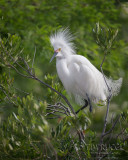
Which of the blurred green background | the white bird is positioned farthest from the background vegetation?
the blurred green background

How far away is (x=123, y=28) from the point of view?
374 centimetres

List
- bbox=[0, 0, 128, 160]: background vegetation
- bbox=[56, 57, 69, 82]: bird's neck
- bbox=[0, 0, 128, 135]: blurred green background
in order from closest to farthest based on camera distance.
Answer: bbox=[0, 0, 128, 160]: background vegetation, bbox=[56, 57, 69, 82]: bird's neck, bbox=[0, 0, 128, 135]: blurred green background

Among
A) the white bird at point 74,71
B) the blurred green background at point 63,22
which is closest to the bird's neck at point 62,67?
the white bird at point 74,71

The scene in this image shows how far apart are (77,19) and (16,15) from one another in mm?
917

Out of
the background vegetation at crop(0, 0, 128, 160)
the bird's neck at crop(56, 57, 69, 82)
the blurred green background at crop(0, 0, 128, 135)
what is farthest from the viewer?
the blurred green background at crop(0, 0, 128, 135)

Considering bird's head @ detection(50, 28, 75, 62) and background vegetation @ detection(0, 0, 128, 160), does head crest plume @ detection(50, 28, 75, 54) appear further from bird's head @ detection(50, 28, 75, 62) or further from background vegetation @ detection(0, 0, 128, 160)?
background vegetation @ detection(0, 0, 128, 160)

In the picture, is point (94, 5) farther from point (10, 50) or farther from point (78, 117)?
point (78, 117)

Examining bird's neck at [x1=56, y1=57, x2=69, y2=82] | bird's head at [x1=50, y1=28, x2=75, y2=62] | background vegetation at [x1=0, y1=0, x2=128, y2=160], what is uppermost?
bird's head at [x1=50, y1=28, x2=75, y2=62]

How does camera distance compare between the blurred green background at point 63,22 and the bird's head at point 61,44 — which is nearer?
the bird's head at point 61,44

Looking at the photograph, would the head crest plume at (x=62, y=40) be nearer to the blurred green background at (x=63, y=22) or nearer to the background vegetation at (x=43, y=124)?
the background vegetation at (x=43, y=124)

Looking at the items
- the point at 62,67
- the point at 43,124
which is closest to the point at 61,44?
the point at 62,67

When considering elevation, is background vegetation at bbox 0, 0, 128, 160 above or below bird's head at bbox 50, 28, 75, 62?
below

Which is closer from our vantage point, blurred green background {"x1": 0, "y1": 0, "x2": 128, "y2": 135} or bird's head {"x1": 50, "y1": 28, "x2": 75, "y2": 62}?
bird's head {"x1": 50, "y1": 28, "x2": 75, "y2": 62}

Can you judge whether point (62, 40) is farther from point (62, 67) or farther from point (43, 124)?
point (43, 124)
